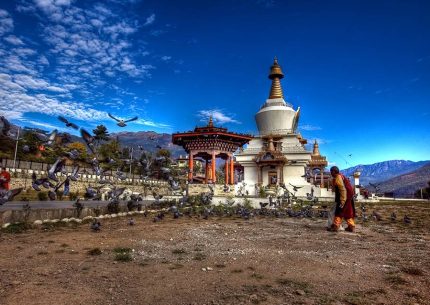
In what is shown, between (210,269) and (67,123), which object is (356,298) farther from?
(67,123)

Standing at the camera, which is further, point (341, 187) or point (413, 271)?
point (341, 187)

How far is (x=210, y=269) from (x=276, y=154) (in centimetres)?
3628

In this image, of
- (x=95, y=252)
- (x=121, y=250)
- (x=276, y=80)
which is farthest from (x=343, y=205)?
(x=276, y=80)

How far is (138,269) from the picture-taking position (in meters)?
6.36

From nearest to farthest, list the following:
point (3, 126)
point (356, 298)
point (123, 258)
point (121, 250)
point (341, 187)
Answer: point (356, 298) → point (123, 258) → point (121, 250) → point (3, 126) → point (341, 187)

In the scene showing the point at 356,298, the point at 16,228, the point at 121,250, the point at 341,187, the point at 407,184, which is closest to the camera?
the point at 356,298

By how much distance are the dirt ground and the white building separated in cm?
3150

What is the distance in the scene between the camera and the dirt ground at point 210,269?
4.82 m

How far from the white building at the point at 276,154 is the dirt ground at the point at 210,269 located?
3150 cm

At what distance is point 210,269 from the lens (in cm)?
637

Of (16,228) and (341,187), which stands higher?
(341,187)

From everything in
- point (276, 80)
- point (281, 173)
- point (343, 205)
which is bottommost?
point (343, 205)

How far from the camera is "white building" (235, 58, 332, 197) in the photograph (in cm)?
4166

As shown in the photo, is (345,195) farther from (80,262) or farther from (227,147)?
(227,147)
